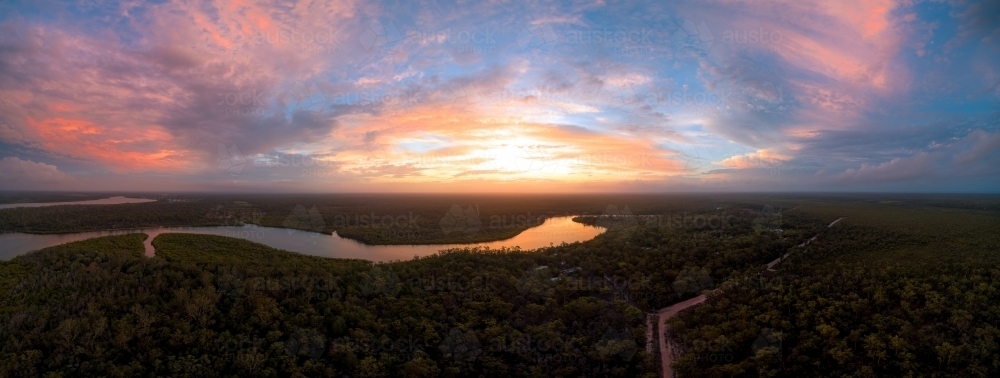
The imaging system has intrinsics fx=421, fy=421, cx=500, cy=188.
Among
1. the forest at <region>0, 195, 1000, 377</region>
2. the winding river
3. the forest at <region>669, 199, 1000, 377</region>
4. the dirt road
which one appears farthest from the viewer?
the winding river

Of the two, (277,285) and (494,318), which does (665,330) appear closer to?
(494,318)

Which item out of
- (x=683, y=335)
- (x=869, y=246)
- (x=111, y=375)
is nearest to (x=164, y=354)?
(x=111, y=375)

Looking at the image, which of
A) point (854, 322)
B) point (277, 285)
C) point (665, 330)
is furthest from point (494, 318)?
point (854, 322)

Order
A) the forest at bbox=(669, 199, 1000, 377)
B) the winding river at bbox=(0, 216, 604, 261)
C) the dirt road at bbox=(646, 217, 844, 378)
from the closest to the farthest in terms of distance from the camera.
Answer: the forest at bbox=(669, 199, 1000, 377), the dirt road at bbox=(646, 217, 844, 378), the winding river at bbox=(0, 216, 604, 261)

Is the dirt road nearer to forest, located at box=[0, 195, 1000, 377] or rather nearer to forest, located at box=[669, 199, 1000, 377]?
forest, located at box=[0, 195, 1000, 377]

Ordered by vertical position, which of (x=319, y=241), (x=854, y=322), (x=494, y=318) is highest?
(x=319, y=241)

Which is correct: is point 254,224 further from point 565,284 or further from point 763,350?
point 763,350

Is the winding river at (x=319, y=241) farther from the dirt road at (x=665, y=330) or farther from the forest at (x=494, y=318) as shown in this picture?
the dirt road at (x=665, y=330)

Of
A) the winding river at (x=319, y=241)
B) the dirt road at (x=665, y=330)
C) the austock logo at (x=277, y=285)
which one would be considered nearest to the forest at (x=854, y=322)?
the dirt road at (x=665, y=330)

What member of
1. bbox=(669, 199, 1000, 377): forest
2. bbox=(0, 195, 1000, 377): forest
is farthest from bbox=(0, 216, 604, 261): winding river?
bbox=(669, 199, 1000, 377): forest
